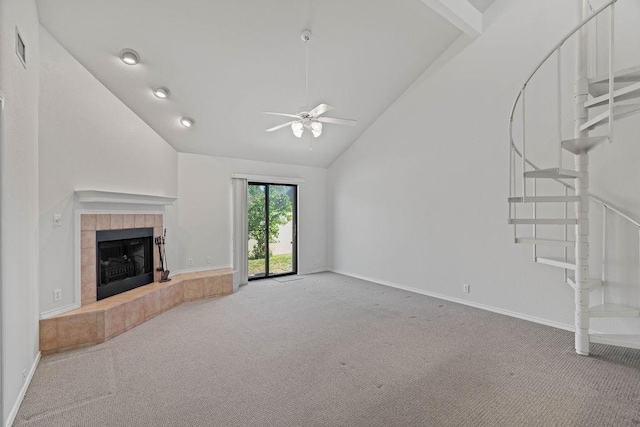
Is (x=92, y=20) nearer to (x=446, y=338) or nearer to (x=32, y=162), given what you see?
(x=32, y=162)

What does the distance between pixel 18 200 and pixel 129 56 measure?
207 centimetres

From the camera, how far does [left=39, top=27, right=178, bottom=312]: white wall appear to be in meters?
3.26

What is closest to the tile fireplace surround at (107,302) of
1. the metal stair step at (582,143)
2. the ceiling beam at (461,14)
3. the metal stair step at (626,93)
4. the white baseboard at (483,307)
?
the white baseboard at (483,307)

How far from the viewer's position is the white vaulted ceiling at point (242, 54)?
334cm

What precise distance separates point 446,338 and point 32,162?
459 centimetres

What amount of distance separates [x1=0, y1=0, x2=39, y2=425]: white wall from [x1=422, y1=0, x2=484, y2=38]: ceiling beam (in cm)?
408

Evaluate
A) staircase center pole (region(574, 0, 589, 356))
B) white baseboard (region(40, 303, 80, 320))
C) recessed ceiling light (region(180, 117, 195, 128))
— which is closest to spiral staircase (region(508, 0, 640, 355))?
staircase center pole (region(574, 0, 589, 356))

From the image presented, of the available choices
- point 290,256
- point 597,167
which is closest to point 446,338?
point 597,167

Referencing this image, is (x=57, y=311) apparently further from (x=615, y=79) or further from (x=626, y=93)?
(x=615, y=79)

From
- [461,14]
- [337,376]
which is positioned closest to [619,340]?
[337,376]

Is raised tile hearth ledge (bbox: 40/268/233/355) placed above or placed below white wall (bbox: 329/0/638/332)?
below

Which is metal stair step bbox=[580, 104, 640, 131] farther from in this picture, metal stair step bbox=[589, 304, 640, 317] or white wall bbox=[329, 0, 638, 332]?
metal stair step bbox=[589, 304, 640, 317]

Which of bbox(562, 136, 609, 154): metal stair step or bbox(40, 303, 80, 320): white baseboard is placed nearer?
bbox(562, 136, 609, 154): metal stair step

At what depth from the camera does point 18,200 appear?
8.07 ft
